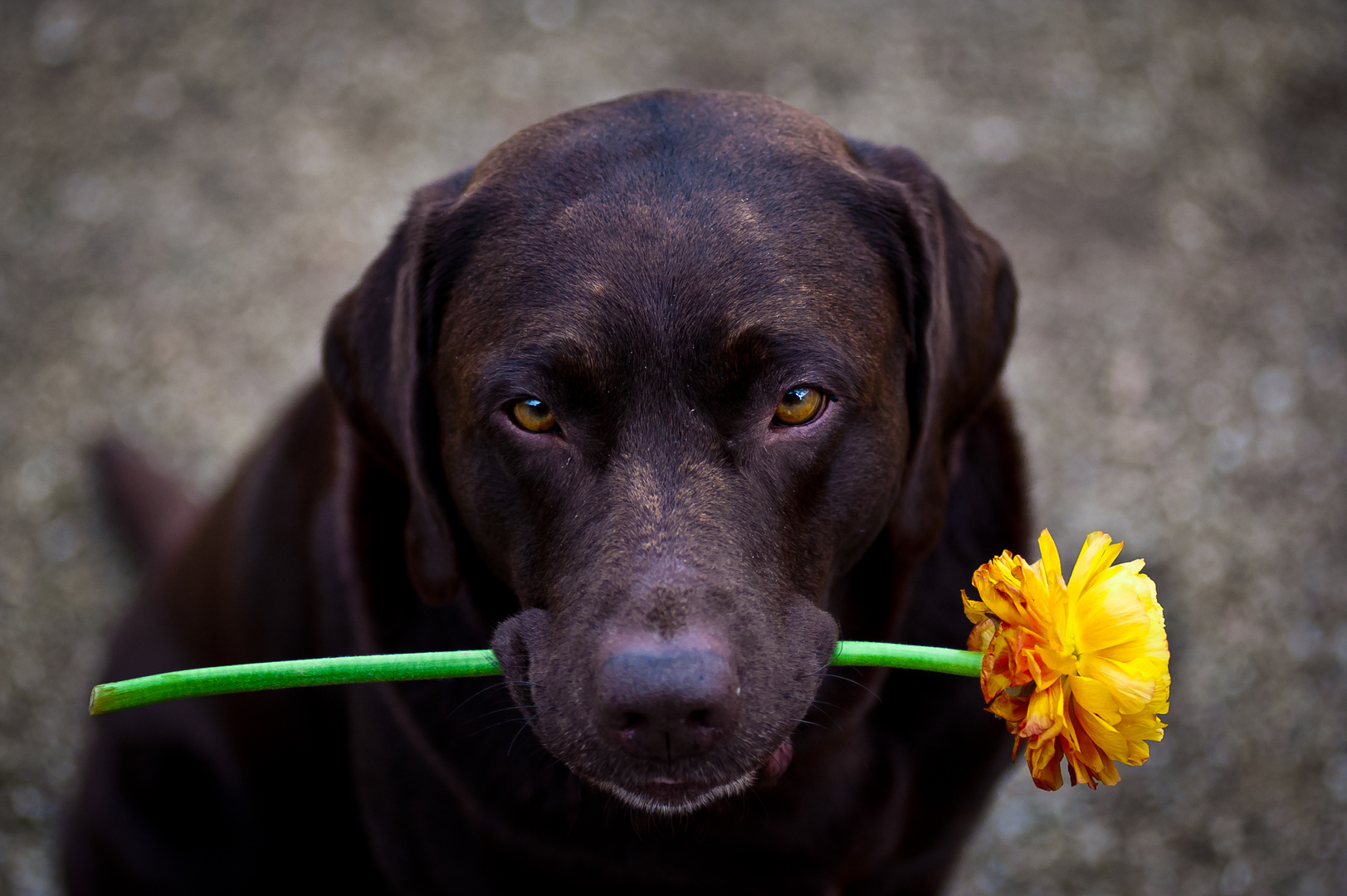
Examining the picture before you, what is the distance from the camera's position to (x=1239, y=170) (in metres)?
4.86

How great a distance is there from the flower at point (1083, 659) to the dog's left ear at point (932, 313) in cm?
64

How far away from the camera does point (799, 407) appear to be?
178cm

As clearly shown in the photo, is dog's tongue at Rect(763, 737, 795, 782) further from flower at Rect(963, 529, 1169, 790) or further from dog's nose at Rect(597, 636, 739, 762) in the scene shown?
flower at Rect(963, 529, 1169, 790)

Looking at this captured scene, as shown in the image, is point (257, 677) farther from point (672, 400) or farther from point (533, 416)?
point (672, 400)

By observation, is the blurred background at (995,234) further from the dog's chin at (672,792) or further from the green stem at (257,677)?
the green stem at (257,677)

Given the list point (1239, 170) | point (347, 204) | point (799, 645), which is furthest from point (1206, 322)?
point (347, 204)

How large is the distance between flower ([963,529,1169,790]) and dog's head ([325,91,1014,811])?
1.33 ft

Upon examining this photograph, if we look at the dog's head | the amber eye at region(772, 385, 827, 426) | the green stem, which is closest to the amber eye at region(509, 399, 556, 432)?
the dog's head

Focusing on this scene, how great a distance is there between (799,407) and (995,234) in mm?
3332

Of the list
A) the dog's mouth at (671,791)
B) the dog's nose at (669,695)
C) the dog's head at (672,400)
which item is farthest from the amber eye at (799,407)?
the dog's mouth at (671,791)

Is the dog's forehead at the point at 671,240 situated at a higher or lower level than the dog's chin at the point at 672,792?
higher

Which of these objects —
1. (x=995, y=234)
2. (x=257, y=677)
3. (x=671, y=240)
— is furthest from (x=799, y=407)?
(x=995, y=234)

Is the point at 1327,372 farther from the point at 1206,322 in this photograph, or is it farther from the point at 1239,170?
the point at 1239,170

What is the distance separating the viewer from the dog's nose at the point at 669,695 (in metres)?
1.49
